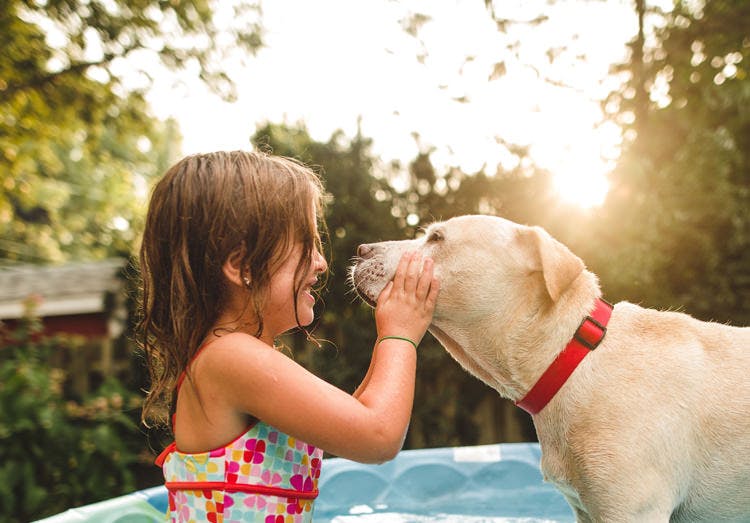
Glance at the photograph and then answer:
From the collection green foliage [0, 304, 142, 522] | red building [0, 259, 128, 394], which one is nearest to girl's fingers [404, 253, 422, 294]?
green foliage [0, 304, 142, 522]

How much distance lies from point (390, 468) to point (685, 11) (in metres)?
6.78

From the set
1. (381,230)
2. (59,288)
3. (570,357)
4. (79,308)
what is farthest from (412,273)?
(59,288)

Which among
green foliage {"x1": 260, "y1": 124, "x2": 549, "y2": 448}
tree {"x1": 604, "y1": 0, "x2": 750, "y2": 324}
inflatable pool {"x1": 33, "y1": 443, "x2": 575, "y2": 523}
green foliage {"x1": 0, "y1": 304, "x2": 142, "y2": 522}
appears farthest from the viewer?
green foliage {"x1": 260, "y1": 124, "x2": 549, "y2": 448}

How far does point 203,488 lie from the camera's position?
2.25 m

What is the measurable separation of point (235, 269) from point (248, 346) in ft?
1.06

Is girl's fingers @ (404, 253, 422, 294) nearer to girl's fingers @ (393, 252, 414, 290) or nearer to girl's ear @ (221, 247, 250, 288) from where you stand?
girl's fingers @ (393, 252, 414, 290)

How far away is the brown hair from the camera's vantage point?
7.69 ft

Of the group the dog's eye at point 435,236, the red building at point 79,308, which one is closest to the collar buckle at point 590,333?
the dog's eye at point 435,236

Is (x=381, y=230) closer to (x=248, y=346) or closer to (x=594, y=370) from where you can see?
(x=594, y=370)

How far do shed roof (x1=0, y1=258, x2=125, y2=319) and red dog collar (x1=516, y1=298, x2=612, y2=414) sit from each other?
13726mm

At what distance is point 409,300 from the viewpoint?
260 cm

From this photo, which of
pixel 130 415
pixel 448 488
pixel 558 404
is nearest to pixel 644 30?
pixel 448 488

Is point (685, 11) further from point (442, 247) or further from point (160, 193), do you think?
point (160, 193)

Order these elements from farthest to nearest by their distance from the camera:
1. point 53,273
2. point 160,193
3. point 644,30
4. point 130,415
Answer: point 53,273 → point 644,30 → point 130,415 → point 160,193
